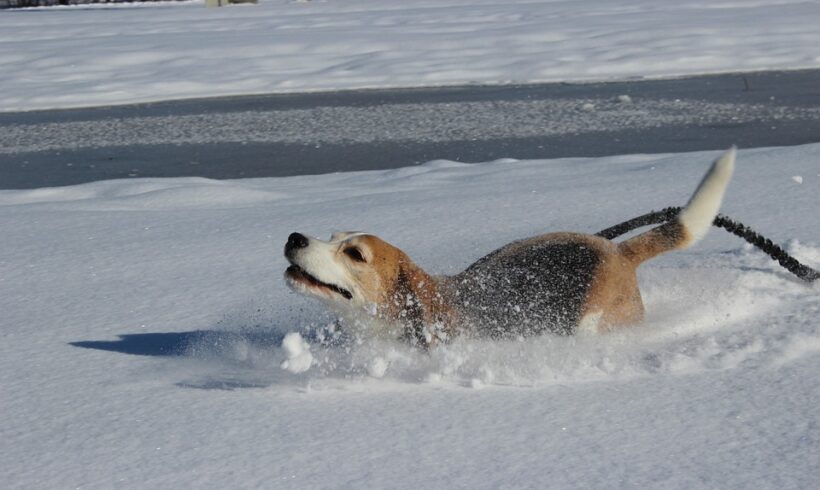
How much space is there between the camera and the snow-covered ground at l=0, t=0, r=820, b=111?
13.4 meters

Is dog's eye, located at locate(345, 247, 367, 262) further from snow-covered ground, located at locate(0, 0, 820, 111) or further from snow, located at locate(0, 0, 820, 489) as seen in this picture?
snow-covered ground, located at locate(0, 0, 820, 111)

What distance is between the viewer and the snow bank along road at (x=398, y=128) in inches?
341

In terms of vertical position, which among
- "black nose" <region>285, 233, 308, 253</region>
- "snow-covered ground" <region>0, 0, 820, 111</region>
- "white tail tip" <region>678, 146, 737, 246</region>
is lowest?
"snow-covered ground" <region>0, 0, 820, 111</region>

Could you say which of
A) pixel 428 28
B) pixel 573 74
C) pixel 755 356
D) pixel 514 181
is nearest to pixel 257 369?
pixel 755 356

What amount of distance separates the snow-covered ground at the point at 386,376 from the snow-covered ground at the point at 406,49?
7817mm

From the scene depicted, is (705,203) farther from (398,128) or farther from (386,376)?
(398,128)

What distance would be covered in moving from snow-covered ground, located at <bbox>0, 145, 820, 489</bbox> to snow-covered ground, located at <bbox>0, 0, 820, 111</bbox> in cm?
782

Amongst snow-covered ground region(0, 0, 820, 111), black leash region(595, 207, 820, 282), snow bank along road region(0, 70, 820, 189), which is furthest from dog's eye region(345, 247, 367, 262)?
snow-covered ground region(0, 0, 820, 111)

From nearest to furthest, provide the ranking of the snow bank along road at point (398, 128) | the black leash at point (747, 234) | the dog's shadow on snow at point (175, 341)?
1. the dog's shadow on snow at point (175, 341)
2. the black leash at point (747, 234)
3. the snow bank along road at point (398, 128)

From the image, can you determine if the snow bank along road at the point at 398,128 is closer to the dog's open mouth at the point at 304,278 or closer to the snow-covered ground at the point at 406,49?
the snow-covered ground at the point at 406,49

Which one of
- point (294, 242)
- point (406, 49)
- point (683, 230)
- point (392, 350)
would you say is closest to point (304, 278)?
point (294, 242)

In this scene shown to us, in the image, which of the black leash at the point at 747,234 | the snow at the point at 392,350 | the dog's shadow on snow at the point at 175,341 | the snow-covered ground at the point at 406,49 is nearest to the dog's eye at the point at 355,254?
the snow at the point at 392,350

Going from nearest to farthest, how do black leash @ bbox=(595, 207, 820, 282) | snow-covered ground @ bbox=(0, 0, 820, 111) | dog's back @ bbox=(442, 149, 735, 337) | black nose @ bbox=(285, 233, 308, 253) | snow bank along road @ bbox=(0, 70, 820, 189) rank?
black nose @ bbox=(285, 233, 308, 253) < dog's back @ bbox=(442, 149, 735, 337) < black leash @ bbox=(595, 207, 820, 282) < snow bank along road @ bbox=(0, 70, 820, 189) < snow-covered ground @ bbox=(0, 0, 820, 111)

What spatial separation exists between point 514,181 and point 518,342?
10.6 ft
